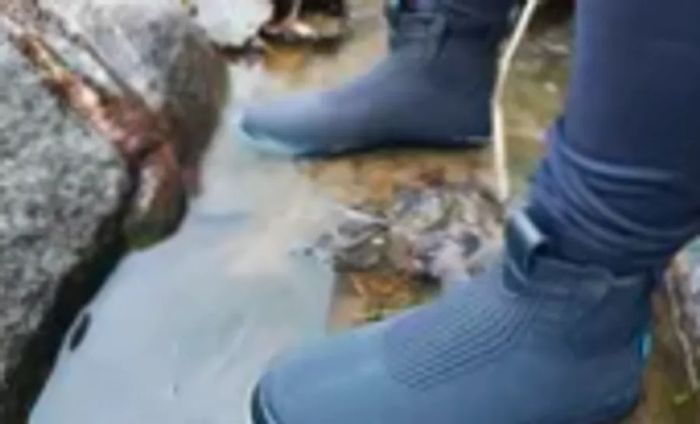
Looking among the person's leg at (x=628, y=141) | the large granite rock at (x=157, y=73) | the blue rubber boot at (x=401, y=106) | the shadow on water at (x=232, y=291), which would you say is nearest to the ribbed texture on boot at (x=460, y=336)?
the person's leg at (x=628, y=141)

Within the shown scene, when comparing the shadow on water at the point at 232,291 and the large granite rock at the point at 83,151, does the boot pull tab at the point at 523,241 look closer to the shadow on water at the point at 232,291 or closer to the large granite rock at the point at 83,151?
the shadow on water at the point at 232,291

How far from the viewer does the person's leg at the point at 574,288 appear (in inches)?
51.2

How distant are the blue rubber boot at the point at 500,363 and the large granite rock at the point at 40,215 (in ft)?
0.91

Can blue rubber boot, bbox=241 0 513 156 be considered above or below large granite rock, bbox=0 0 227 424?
below

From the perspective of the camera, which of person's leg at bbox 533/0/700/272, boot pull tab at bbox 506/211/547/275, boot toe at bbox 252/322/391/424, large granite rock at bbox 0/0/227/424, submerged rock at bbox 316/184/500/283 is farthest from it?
submerged rock at bbox 316/184/500/283

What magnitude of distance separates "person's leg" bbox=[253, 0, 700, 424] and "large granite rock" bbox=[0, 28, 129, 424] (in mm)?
260

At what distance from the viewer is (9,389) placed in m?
1.55

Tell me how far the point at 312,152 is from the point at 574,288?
81 cm

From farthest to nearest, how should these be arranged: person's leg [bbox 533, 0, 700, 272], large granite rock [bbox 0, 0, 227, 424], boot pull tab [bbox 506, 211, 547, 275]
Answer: large granite rock [bbox 0, 0, 227, 424] < boot pull tab [bbox 506, 211, 547, 275] < person's leg [bbox 533, 0, 700, 272]

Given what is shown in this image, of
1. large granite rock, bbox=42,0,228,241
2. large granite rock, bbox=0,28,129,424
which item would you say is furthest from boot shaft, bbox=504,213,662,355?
large granite rock, bbox=42,0,228,241

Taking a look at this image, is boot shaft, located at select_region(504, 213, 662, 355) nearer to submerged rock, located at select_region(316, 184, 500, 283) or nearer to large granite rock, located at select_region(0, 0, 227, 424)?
submerged rock, located at select_region(316, 184, 500, 283)

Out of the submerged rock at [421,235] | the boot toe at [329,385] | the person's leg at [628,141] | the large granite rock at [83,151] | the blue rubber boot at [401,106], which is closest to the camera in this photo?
the person's leg at [628,141]

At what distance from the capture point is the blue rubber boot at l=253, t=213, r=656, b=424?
1.45m

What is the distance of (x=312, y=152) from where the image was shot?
7.12 ft
